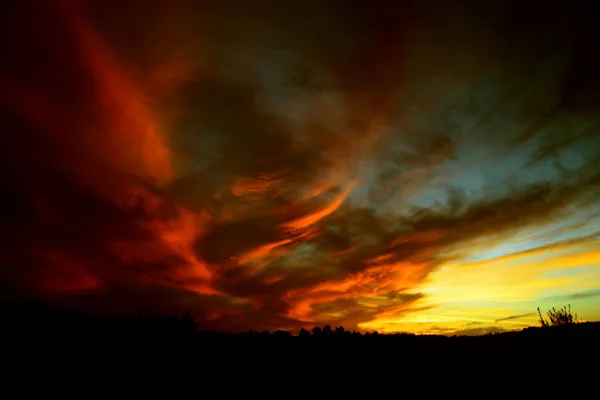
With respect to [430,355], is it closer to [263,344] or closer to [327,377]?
[327,377]

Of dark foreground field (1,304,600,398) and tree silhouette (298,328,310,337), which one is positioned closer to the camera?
dark foreground field (1,304,600,398)

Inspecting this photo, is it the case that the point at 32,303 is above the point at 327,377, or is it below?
above

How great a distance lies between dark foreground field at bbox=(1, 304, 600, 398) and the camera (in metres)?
11.3

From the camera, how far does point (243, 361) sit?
539 inches

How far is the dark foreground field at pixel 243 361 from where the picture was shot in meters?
11.3

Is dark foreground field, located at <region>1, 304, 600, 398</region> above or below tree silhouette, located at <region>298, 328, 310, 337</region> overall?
below

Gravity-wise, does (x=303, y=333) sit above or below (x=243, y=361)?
above

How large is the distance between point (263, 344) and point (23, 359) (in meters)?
9.34

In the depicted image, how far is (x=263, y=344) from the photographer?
1606 centimetres

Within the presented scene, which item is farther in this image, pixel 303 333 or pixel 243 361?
pixel 303 333

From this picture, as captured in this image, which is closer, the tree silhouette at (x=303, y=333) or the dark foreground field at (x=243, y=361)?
the dark foreground field at (x=243, y=361)

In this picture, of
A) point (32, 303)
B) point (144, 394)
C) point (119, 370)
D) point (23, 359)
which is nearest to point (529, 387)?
point (144, 394)

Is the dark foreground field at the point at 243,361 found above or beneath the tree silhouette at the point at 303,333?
beneath

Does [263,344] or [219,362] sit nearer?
[219,362]
